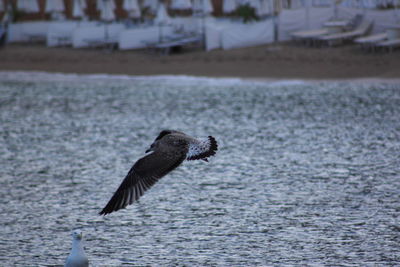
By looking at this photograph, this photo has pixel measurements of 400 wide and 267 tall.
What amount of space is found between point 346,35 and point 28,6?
21.7 meters

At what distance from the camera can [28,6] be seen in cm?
4459

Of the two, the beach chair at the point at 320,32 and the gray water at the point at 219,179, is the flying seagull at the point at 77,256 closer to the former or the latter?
the gray water at the point at 219,179

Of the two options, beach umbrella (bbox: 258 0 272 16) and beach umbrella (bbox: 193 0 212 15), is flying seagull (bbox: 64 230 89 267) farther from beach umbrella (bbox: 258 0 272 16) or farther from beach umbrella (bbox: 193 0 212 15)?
beach umbrella (bbox: 193 0 212 15)

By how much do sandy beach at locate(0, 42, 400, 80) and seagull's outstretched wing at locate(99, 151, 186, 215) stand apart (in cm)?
1778

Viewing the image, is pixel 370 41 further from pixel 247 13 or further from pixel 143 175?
pixel 143 175

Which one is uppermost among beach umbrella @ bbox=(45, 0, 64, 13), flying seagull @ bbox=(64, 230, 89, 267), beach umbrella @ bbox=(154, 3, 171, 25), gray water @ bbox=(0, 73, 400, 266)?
beach umbrella @ bbox=(45, 0, 64, 13)

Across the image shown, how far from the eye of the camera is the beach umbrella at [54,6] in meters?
42.9

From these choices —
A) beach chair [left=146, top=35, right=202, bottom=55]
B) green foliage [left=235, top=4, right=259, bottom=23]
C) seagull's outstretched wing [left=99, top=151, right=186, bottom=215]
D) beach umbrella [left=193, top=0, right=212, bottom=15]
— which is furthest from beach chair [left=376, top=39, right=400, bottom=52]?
seagull's outstretched wing [left=99, top=151, right=186, bottom=215]

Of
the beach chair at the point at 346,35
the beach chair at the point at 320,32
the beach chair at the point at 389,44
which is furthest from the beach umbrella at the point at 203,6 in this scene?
the beach chair at the point at 389,44

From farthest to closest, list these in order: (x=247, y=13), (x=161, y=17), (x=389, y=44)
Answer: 1. (x=161, y=17)
2. (x=247, y=13)
3. (x=389, y=44)

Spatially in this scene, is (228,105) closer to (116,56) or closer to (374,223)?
(116,56)

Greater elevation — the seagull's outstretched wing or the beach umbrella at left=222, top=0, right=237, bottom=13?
the beach umbrella at left=222, top=0, right=237, bottom=13

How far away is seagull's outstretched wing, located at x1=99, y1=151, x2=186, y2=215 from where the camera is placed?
8.82m

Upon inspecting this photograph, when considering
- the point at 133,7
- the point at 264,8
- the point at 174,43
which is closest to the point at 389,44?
the point at 264,8
